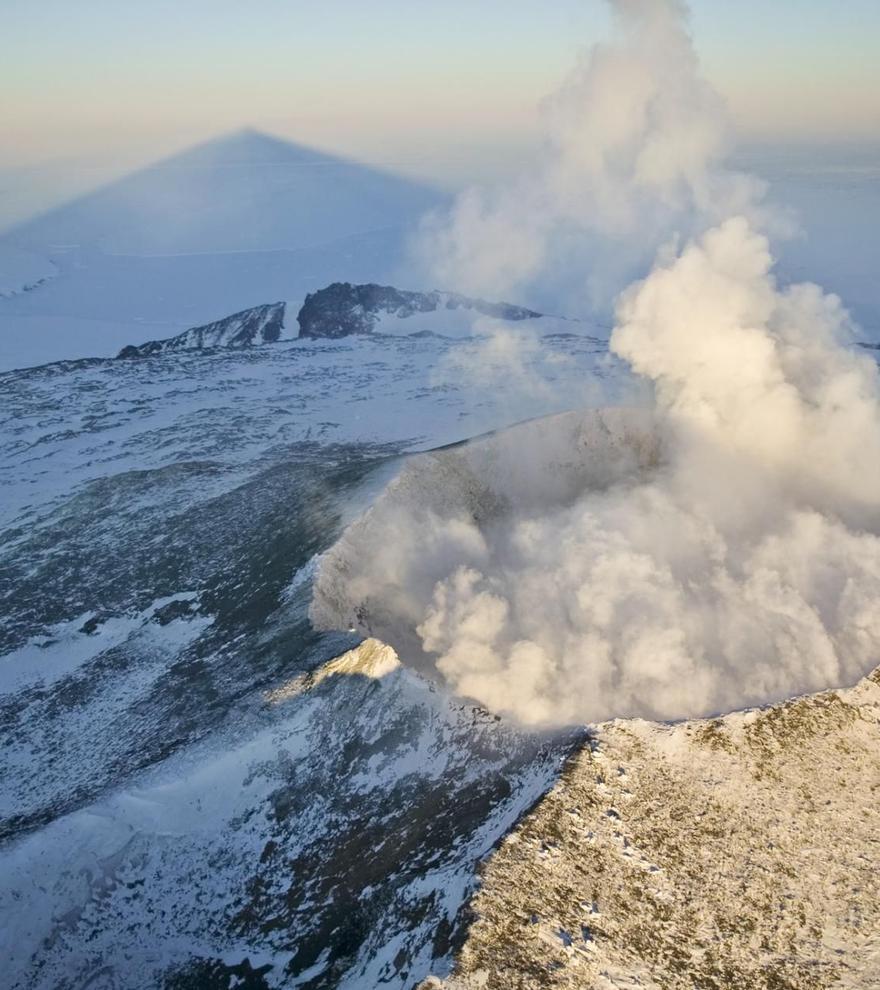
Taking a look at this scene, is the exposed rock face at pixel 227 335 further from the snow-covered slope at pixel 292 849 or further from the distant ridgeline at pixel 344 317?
the snow-covered slope at pixel 292 849

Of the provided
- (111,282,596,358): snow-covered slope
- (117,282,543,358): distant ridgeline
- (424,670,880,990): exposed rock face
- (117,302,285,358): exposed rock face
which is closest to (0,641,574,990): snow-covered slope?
(424,670,880,990): exposed rock face

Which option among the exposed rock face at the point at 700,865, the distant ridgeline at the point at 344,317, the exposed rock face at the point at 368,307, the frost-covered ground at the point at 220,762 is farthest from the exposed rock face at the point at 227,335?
the exposed rock face at the point at 700,865

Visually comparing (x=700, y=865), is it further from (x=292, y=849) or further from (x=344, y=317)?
(x=344, y=317)

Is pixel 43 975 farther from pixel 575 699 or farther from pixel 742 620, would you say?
pixel 742 620

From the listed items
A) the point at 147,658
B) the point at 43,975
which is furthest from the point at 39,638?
the point at 43,975

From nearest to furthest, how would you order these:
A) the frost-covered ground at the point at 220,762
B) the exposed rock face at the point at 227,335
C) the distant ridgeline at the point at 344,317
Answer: the frost-covered ground at the point at 220,762, the exposed rock face at the point at 227,335, the distant ridgeline at the point at 344,317

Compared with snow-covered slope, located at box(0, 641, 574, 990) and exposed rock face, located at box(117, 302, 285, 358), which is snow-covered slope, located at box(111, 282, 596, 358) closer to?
exposed rock face, located at box(117, 302, 285, 358)

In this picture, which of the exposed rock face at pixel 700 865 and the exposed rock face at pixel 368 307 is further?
the exposed rock face at pixel 368 307
